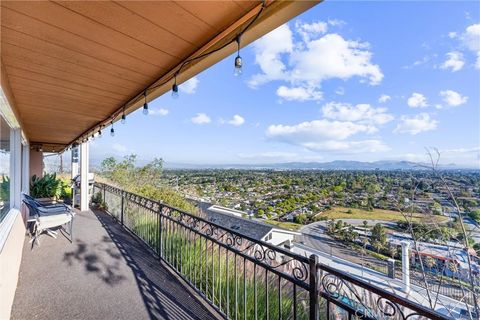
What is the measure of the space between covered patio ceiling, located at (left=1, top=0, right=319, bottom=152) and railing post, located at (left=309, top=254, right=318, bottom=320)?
1475mm

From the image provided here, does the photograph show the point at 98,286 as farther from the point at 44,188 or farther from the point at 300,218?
the point at 300,218

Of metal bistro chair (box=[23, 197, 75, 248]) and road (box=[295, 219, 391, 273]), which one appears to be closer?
road (box=[295, 219, 391, 273])

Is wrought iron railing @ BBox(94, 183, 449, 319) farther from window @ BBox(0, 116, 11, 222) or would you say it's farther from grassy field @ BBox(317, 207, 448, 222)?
window @ BBox(0, 116, 11, 222)

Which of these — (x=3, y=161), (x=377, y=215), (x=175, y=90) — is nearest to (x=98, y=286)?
(x=3, y=161)

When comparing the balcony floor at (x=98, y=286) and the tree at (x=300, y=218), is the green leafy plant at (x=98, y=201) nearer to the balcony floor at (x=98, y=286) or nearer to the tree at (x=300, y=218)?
the balcony floor at (x=98, y=286)

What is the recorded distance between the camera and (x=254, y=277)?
2.06 meters

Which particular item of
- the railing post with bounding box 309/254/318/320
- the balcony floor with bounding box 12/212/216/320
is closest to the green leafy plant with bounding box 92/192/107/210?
the balcony floor with bounding box 12/212/216/320

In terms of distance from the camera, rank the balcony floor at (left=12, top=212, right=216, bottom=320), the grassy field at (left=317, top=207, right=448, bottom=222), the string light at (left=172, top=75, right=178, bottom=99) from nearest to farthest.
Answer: the grassy field at (left=317, top=207, right=448, bottom=222) < the string light at (left=172, top=75, right=178, bottom=99) < the balcony floor at (left=12, top=212, right=216, bottom=320)

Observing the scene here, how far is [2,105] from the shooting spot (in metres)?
2.57

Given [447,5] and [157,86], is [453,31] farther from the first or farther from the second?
[157,86]

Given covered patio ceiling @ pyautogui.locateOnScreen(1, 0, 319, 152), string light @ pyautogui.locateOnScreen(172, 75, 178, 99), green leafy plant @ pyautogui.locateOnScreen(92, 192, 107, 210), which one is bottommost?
green leafy plant @ pyautogui.locateOnScreen(92, 192, 107, 210)

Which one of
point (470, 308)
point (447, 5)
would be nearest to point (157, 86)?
point (470, 308)

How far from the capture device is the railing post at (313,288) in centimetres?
158

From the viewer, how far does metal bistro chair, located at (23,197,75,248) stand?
174 inches
